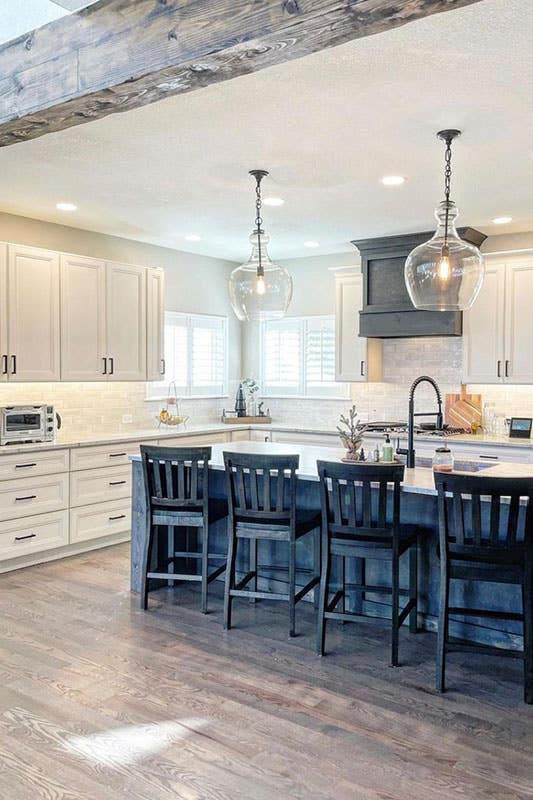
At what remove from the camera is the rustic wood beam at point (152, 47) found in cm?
202

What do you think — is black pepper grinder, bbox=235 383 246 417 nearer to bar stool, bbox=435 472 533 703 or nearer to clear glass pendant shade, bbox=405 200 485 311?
clear glass pendant shade, bbox=405 200 485 311

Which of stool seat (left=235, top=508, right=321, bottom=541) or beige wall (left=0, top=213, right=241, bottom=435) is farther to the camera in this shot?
beige wall (left=0, top=213, right=241, bottom=435)

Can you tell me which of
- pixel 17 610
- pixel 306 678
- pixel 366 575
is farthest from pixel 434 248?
pixel 17 610

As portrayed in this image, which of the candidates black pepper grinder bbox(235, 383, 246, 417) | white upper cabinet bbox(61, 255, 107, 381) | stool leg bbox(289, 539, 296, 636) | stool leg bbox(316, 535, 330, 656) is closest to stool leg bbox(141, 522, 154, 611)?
stool leg bbox(289, 539, 296, 636)

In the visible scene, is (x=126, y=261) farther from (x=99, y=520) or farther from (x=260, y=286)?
(x=260, y=286)

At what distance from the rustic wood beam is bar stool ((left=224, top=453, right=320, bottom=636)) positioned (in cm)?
194

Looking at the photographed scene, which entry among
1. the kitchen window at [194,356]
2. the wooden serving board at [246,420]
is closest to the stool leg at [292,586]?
the kitchen window at [194,356]

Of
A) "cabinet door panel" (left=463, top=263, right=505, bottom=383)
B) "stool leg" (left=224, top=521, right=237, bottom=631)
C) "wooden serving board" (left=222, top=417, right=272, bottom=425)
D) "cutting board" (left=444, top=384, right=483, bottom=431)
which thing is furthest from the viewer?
"wooden serving board" (left=222, top=417, right=272, bottom=425)

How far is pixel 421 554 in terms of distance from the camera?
12.7 ft

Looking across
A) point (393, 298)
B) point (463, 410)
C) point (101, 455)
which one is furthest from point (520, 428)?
point (101, 455)

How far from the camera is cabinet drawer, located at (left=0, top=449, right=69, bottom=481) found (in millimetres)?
5023

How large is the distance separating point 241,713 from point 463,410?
161 inches

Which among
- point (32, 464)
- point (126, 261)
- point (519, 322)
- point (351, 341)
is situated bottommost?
point (32, 464)

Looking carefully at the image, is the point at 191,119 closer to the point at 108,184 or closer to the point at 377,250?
the point at 108,184
